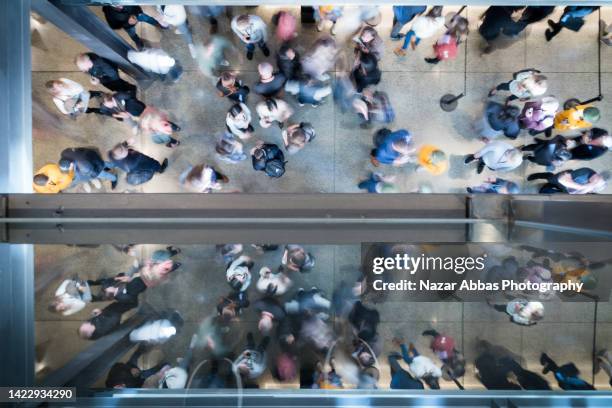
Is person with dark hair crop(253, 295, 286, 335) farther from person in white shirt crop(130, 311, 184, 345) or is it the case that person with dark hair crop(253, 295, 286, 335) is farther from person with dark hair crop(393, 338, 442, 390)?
person with dark hair crop(393, 338, 442, 390)

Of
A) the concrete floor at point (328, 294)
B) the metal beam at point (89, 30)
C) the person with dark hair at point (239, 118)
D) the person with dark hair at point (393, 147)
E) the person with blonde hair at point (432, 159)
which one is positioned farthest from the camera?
the person with blonde hair at point (432, 159)

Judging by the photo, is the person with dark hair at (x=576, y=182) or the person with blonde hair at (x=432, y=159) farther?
the person with blonde hair at (x=432, y=159)

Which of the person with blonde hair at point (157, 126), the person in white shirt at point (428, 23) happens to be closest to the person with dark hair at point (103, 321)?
the person with blonde hair at point (157, 126)

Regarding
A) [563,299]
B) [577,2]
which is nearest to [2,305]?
[563,299]

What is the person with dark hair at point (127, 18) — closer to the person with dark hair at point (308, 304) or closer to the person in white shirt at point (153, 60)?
the person in white shirt at point (153, 60)

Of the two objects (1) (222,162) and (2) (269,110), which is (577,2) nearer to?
(2) (269,110)

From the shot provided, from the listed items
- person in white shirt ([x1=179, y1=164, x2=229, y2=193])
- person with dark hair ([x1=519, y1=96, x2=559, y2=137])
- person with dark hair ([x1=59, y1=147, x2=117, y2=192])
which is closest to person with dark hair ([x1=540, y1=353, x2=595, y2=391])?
person with dark hair ([x1=519, y1=96, x2=559, y2=137])
